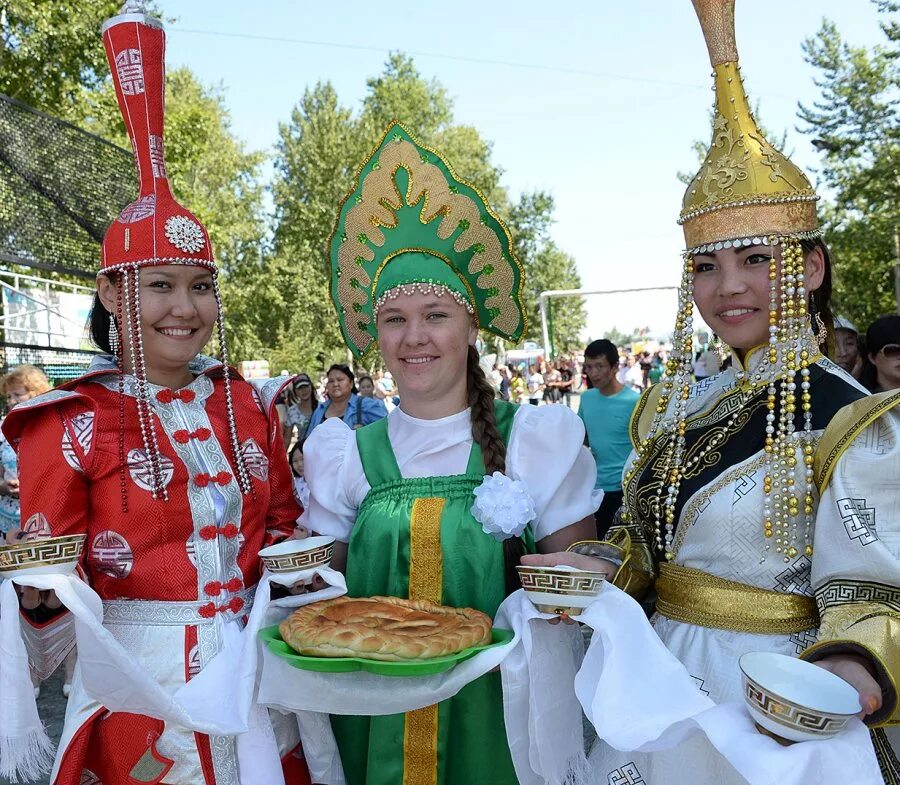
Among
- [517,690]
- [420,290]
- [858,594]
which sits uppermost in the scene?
[420,290]

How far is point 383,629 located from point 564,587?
1.31 ft

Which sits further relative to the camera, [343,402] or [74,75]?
[74,75]

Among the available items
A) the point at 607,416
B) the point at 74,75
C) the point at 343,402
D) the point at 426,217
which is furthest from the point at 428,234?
the point at 74,75

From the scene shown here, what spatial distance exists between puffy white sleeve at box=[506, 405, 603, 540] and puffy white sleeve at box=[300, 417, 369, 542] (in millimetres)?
439

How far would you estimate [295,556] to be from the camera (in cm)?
191

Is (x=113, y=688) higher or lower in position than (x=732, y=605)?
lower

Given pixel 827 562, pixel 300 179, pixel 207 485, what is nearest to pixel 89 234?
pixel 207 485

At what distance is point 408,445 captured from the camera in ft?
7.61

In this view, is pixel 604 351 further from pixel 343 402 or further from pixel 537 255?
pixel 537 255

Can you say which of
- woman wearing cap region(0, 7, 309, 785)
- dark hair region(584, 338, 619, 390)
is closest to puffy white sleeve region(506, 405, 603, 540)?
woman wearing cap region(0, 7, 309, 785)

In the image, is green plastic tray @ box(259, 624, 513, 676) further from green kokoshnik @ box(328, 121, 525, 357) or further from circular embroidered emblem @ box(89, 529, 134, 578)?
green kokoshnik @ box(328, 121, 525, 357)

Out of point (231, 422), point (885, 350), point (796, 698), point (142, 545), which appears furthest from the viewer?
point (885, 350)

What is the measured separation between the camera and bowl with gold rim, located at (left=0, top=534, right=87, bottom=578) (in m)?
1.72

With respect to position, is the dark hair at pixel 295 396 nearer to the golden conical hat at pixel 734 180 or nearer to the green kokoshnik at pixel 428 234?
the green kokoshnik at pixel 428 234
